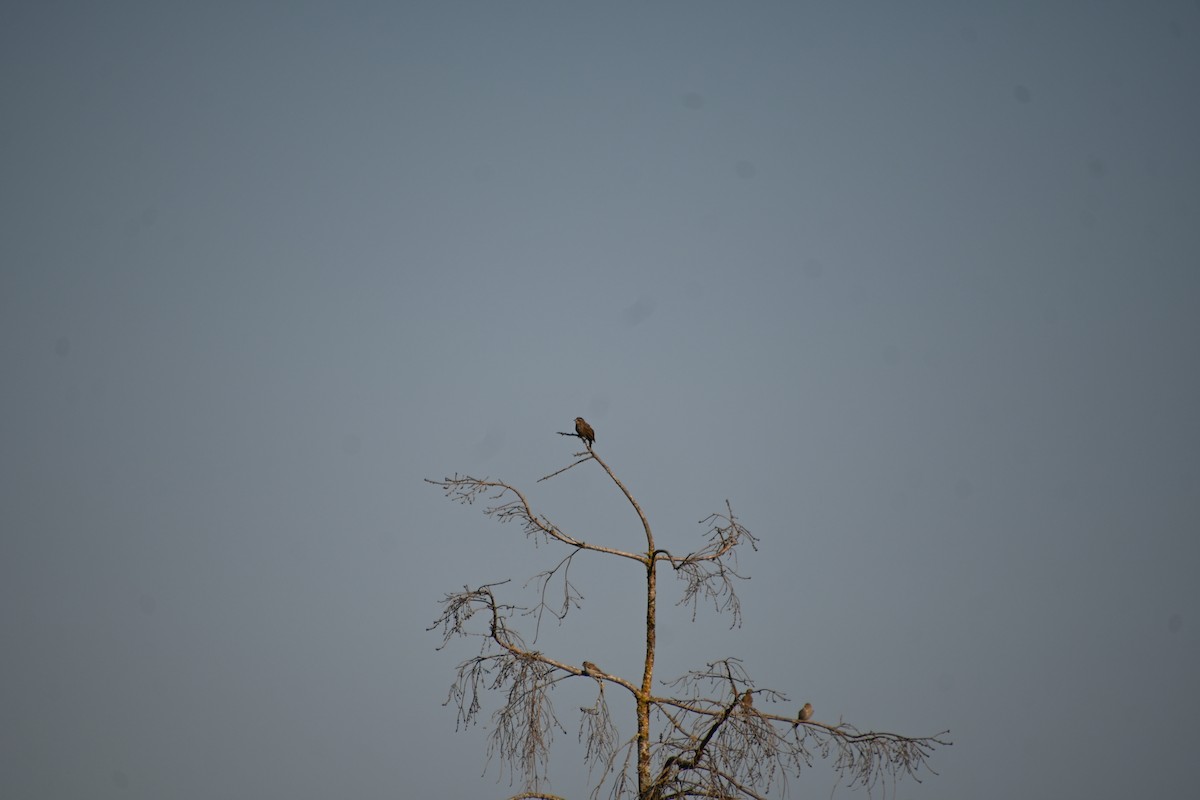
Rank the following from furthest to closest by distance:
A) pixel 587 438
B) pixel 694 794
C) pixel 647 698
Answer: pixel 587 438 < pixel 647 698 < pixel 694 794

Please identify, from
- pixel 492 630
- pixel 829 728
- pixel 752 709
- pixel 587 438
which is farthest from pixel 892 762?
pixel 587 438

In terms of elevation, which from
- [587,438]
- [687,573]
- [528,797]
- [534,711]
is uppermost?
[587,438]

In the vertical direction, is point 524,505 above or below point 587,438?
below

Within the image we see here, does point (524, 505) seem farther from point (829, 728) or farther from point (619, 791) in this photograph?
point (829, 728)

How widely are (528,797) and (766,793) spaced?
5.62 ft

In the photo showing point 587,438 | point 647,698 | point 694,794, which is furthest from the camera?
point 587,438

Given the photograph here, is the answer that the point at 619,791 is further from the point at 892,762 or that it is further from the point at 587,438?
the point at 587,438

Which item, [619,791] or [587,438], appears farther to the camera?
[587,438]

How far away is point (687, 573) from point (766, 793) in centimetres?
168

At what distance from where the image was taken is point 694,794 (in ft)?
24.9

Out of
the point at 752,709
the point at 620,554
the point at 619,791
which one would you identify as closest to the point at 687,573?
the point at 620,554

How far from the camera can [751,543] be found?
8398mm

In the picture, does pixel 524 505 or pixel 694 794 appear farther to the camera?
pixel 524 505

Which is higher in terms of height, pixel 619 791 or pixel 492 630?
pixel 492 630
